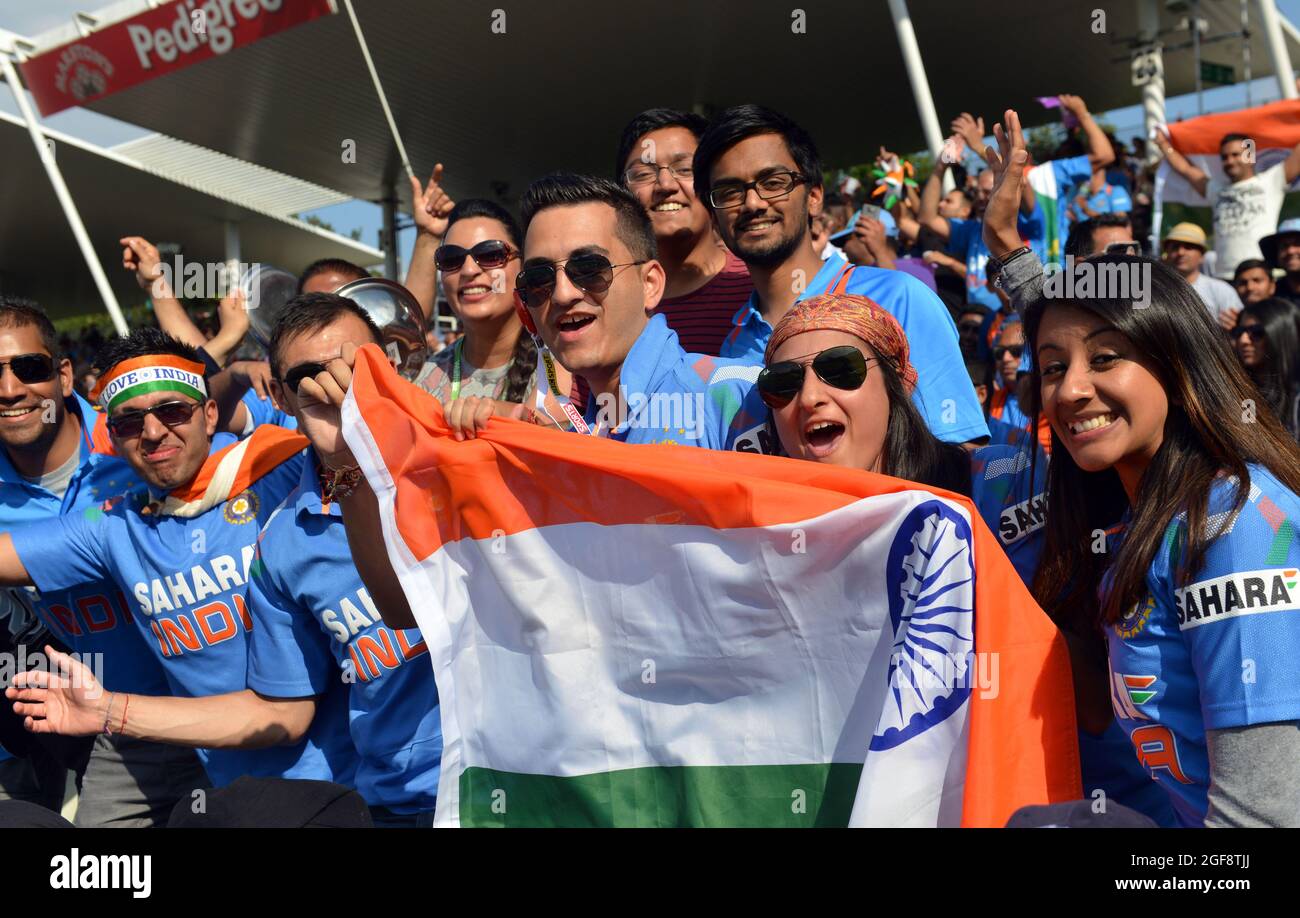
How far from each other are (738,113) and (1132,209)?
6539 mm

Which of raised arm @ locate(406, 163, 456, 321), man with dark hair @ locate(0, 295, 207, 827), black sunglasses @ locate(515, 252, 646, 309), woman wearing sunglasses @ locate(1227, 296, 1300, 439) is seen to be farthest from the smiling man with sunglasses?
woman wearing sunglasses @ locate(1227, 296, 1300, 439)

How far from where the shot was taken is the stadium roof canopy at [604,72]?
1409 centimetres

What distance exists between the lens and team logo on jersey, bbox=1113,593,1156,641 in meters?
2.44

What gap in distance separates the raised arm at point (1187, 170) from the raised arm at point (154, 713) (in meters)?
7.24

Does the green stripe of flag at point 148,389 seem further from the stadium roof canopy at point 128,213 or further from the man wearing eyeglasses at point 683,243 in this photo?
the stadium roof canopy at point 128,213

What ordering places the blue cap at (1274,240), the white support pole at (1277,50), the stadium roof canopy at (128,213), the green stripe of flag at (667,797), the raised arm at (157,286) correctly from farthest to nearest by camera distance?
the stadium roof canopy at (128,213) < the white support pole at (1277,50) < the blue cap at (1274,240) < the raised arm at (157,286) < the green stripe of flag at (667,797)

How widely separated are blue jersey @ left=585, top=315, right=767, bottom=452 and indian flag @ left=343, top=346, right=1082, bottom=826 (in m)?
0.34

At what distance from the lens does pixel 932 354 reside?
3.72 meters

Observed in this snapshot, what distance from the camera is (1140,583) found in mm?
2436

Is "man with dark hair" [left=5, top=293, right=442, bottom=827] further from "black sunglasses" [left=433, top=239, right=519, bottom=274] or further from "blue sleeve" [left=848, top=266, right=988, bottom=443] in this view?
"blue sleeve" [left=848, top=266, right=988, bottom=443]

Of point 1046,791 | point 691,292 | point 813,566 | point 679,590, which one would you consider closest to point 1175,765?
point 1046,791

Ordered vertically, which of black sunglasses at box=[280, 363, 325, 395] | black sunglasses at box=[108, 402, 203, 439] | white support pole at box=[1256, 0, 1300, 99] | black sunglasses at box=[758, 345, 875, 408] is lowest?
black sunglasses at box=[758, 345, 875, 408]

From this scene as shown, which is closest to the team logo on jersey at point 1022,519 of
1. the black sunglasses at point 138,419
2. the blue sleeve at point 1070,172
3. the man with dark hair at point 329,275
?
the black sunglasses at point 138,419
